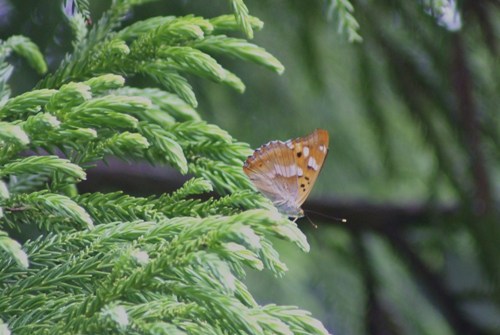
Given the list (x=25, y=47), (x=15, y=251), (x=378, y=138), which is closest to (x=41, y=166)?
(x=15, y=251)

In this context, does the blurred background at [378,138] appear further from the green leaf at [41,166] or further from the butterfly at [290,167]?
the green leaf at [41,166]

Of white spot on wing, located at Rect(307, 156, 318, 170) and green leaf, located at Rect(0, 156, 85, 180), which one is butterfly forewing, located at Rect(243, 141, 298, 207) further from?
green leaf, located at Rect(0, 156, 85, 180)

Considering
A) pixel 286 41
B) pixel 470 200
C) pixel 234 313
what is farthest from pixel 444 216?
pixel 234 313

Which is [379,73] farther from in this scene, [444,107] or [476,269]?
[476,269]

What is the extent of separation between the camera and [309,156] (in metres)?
1.21

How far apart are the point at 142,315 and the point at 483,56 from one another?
112 cm

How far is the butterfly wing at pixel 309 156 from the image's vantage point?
1.18 metres

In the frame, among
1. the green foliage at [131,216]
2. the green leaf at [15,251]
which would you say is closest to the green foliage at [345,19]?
the green foliage at [131,216]

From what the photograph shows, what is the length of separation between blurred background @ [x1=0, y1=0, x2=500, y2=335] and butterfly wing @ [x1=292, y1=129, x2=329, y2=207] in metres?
0.30

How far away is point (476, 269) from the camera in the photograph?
1.76m

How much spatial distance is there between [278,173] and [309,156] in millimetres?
69

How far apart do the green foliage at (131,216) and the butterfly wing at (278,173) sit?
10cm

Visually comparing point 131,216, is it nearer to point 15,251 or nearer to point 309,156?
point 15,251

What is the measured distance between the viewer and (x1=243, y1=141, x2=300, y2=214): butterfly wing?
3.87ft
